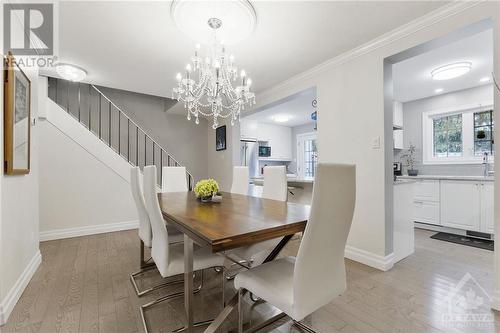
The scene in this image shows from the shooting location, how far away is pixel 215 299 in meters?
1.83

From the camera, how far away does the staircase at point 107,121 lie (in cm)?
431

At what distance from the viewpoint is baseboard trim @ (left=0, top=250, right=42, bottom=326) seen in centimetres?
158

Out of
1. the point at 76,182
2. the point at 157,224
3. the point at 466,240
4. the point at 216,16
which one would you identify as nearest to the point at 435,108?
the point at 466,240

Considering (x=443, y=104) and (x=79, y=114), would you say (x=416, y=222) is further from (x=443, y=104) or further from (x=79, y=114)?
(x=79, y=114)

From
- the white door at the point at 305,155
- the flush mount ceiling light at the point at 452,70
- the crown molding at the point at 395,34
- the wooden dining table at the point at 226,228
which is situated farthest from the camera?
the white door at the point at 305,155

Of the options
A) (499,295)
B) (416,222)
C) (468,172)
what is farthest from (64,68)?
(468,172)

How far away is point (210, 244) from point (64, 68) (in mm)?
3449

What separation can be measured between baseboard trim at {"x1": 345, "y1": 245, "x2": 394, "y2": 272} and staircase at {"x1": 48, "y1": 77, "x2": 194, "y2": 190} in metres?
3.74

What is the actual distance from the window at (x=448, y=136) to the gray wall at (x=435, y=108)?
0.23 meters

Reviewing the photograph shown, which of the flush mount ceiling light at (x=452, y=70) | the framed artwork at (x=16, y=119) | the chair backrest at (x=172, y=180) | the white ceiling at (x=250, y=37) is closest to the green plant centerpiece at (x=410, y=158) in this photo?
the flush mount ceiling light at (x=452, y=70)

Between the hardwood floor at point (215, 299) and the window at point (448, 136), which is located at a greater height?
the window at point (448, 136)

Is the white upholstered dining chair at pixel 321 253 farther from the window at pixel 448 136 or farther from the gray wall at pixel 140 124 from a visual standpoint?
the gray wall at pixel 140 124

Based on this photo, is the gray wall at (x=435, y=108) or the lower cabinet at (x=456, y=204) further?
the gray wall at (x=435, y=108)

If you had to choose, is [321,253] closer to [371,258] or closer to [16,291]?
[371,258]
